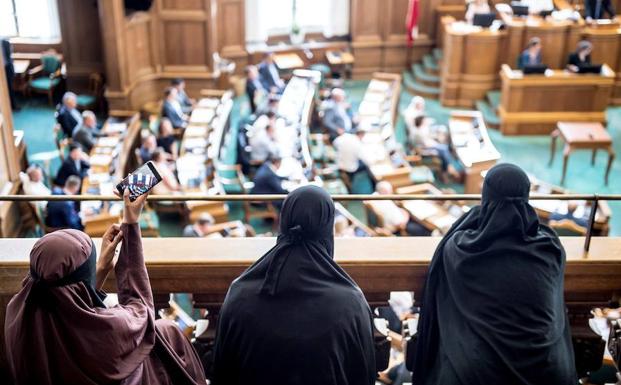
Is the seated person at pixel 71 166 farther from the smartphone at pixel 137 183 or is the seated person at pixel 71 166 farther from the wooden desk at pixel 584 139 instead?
the smartphone at pixel 137 183

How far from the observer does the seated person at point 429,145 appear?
12164mm

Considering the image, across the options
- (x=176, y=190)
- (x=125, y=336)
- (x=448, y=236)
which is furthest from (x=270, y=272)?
(x=176, y=190)

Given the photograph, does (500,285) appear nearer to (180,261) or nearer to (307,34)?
(180,261)

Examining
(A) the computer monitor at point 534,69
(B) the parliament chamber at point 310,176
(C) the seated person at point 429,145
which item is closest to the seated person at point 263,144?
(B) the parliament chamber at point 310,176

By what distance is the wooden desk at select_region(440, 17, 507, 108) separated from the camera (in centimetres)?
1472

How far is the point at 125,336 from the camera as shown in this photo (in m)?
2.50

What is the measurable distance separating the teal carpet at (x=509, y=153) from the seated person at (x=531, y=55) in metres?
1.32

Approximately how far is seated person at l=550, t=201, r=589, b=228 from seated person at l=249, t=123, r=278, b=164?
4.00 m

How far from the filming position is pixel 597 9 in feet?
49.1

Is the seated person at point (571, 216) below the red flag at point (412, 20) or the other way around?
below

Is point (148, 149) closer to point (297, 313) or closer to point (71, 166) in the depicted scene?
point (71, 166)

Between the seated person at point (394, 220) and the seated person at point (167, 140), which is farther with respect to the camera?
the seated person at point (167, 140)

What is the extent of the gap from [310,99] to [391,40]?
197 inches

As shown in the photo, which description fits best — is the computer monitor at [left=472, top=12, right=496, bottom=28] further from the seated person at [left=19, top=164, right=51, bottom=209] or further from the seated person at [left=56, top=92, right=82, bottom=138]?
the seated person at [left=19, top=164, right=51, bottom=209]
